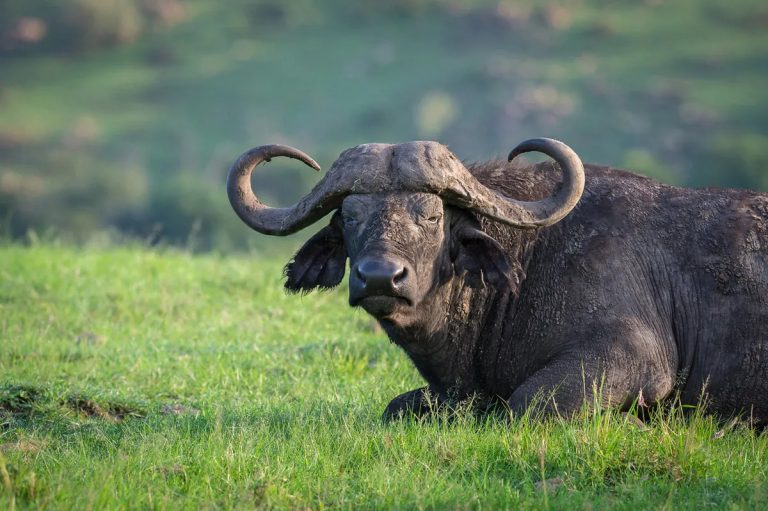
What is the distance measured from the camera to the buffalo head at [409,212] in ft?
23.2

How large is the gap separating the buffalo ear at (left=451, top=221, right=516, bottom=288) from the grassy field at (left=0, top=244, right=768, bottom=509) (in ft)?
3.04

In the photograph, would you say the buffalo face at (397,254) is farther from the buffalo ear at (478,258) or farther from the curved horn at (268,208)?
the curved horn at (268,208)

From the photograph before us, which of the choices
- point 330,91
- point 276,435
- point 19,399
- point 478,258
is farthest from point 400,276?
point 330,91

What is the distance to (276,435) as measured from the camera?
23.5 feet

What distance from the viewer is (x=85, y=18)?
80.7m

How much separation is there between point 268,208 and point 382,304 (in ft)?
4.32

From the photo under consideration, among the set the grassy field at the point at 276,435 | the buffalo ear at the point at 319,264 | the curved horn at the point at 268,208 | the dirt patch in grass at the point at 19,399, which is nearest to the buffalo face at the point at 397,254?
the buffalo ear at the point at 319,264

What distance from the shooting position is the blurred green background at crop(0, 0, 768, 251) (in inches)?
2469

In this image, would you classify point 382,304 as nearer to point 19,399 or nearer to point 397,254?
point 397,254

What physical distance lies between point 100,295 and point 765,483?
8.07 metres

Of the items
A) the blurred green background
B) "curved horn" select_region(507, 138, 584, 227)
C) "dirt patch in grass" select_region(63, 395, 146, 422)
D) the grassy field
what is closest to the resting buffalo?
"curved horn" select_region(507, 138, 584, 227)

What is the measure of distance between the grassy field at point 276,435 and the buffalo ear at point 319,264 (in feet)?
2.95

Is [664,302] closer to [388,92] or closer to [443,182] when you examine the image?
[443,182]

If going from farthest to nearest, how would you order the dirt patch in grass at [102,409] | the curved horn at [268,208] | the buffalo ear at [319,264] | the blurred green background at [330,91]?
the blurred green background at [330,91] < the dirt patch in grass at [102,409] < the buffalo ear at [319,264] < the curved horn at [268,208]
